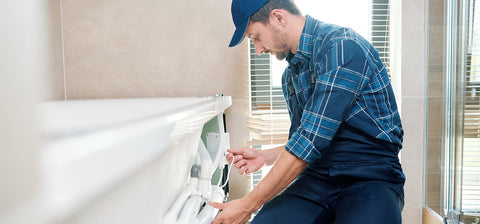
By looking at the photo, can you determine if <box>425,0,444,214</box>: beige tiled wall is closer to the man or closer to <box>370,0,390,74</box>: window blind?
<box>370,0,390,74</box>: window blind

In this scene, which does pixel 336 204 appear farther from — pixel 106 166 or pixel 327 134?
pixel 106 166

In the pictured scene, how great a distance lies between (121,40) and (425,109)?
1.92 metres

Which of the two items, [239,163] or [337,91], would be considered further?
[239,163]

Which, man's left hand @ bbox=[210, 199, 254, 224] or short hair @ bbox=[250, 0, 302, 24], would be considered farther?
short hair @ bbox=[250, 0, 302, 24]

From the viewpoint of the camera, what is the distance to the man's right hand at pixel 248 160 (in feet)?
3.97

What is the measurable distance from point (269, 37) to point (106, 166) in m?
0.99

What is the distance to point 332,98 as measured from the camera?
2.94ft

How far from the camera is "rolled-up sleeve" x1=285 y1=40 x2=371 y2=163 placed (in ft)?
2.94

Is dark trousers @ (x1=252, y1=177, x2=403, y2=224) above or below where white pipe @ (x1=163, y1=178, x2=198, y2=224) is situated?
below

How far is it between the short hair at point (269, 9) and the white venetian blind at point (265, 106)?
0.98 metres

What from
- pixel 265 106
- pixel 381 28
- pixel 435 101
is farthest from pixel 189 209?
pixel 381 28

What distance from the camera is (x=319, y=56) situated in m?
0.99

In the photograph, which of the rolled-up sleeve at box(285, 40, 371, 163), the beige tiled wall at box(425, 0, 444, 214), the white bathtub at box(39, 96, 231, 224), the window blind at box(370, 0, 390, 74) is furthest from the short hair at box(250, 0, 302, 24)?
the window blind at box(370, 0, 390, 74)

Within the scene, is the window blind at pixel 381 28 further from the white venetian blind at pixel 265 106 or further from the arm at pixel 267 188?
the arm at pixel 267 188
